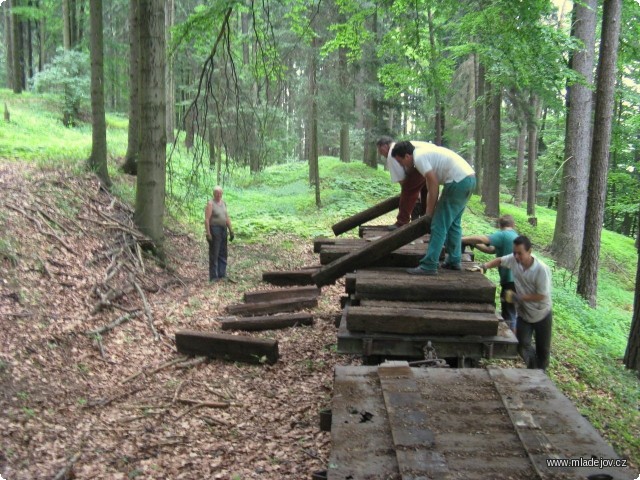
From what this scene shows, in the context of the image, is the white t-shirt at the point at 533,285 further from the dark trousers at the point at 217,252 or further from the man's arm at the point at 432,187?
the dark trousers at the point at 217,252

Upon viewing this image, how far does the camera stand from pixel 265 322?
8938 mm

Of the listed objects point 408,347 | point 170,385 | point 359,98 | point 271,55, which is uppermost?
point 359,98

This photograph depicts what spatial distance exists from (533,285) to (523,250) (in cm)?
53

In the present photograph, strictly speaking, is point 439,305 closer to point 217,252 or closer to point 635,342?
point 635,342

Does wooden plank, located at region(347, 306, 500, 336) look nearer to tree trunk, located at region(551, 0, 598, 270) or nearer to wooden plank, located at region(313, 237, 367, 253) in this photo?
wooden plank, located at region(313, 237, 367, 253)

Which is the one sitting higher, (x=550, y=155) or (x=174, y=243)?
(x=550, y=155)

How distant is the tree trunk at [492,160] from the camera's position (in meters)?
21.0

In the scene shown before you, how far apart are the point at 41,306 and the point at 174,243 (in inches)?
244

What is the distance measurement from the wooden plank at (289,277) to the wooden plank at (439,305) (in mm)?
5610

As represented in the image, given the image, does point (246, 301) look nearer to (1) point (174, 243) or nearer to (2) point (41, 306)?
(2) point (41, 306)

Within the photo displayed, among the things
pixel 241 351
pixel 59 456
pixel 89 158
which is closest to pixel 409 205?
A: pixel 241 351

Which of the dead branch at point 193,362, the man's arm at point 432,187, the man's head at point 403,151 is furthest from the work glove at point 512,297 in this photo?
the dead branch at point 193,362

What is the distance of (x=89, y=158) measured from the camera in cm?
1311

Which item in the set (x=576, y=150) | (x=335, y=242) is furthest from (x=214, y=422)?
(x=576, y=150)
